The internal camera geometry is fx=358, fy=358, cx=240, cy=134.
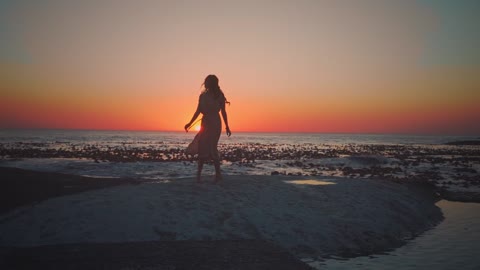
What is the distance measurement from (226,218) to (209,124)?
3312 mm

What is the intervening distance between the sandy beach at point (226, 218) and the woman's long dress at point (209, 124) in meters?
0.97

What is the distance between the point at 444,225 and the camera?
10172mm

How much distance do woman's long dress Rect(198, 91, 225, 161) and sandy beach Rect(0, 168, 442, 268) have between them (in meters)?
0.97

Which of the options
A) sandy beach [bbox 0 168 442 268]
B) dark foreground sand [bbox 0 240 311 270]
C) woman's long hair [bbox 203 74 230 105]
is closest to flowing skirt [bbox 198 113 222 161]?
woman's long hair [bbox 203 74 230 105]

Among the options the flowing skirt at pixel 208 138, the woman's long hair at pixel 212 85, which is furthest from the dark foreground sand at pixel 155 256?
the woman's long hair at pixel 212 85

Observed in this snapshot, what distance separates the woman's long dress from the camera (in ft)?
33.6

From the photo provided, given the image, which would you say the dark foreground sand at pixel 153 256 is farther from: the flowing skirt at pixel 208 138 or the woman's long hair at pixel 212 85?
the woman's long hair at pixel 212 85

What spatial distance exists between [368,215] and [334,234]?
6.72ft

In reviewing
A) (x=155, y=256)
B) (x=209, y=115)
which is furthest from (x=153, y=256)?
(x=209, y=115)

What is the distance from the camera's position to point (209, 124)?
1035cm

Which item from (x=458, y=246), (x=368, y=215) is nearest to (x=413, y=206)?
(x=368, y=215)

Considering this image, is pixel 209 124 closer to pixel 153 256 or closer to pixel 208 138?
pixel 208 138

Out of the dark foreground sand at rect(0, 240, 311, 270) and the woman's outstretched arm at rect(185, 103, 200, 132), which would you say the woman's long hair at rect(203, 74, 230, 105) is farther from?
the dark foreground sand at rect(0, 240, 311, 270)

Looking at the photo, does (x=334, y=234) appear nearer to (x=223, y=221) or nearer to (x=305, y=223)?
(x=305, y=223)
